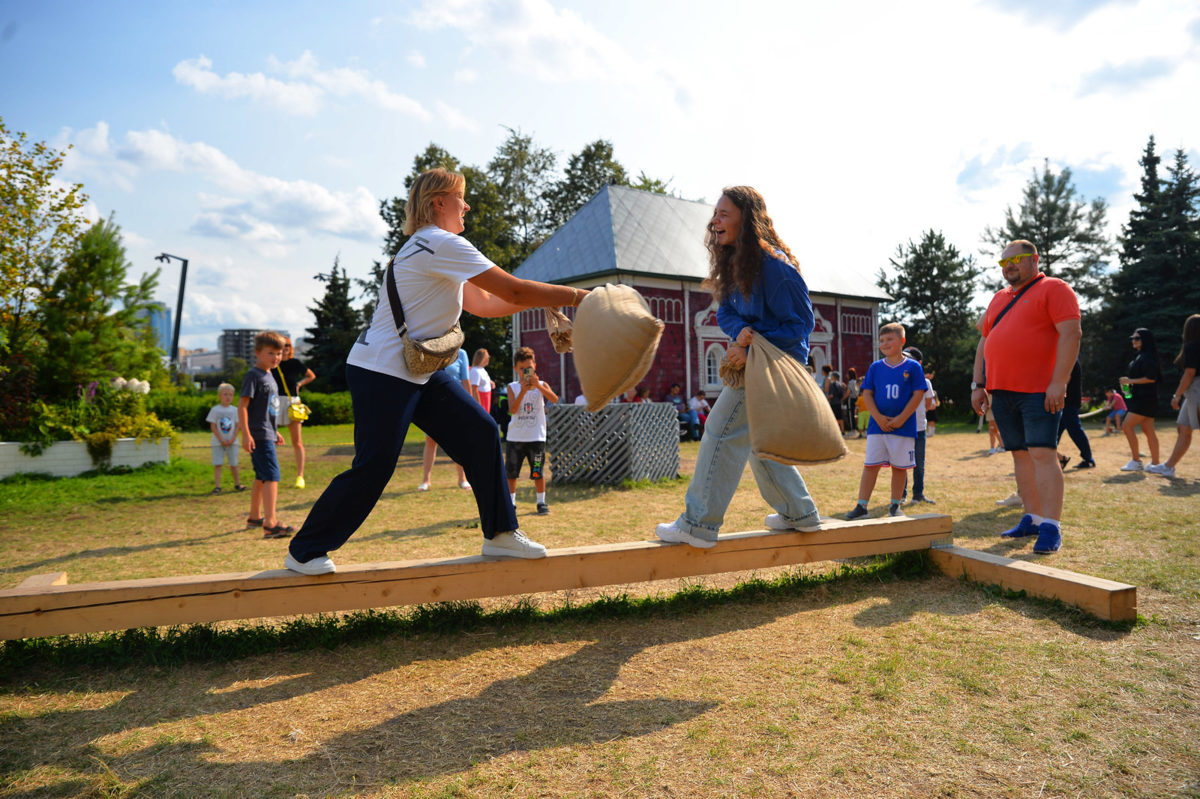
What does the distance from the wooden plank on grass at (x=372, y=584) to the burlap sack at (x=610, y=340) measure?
1.08m

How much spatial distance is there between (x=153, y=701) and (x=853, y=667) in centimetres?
312

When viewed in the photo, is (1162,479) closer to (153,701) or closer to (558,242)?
(153,701)

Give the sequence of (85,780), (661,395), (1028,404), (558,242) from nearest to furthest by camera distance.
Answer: (85,780)
(1028,404)
(661,395)
(558,242)

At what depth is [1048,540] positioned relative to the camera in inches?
201

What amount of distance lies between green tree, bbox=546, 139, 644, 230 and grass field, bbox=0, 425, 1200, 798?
43.3 metres

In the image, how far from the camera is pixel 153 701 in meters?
3.02

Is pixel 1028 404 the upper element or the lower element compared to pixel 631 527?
upper

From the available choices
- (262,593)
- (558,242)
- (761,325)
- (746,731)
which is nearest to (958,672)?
(746,731)

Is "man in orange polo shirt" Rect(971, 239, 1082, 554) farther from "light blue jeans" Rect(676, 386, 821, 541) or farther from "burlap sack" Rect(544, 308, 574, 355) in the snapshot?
"burlap sack" Rect(544, 308, 574, 355)

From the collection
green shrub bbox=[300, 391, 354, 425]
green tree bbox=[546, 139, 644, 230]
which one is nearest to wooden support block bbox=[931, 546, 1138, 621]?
green shrub bbox=[300, 391, 354, 425]

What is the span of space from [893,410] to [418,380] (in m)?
4.91

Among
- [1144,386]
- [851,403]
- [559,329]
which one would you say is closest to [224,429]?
[559,329]

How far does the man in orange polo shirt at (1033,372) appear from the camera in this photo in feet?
16.8

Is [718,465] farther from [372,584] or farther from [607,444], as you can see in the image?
[607,444]
